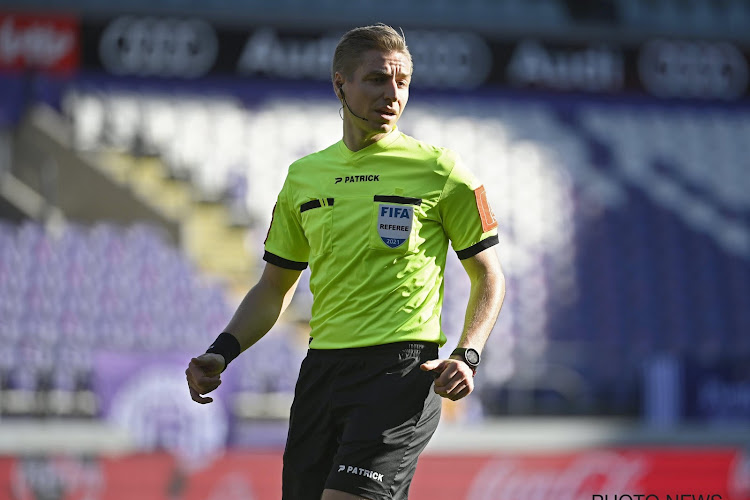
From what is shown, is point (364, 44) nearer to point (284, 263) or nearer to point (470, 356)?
point (284, 263)

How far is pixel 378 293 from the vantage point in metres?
2.91

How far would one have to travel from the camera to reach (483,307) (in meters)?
2.90

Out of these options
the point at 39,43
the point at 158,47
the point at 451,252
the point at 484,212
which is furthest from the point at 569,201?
the point at 484,212

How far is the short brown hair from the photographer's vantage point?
2961mm

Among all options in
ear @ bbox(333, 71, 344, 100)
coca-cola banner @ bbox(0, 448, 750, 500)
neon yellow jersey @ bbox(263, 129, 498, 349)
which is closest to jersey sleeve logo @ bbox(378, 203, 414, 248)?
neon yellow jersey @ bbox(263, 129, 498, 349)

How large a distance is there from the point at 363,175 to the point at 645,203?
28.2 ft

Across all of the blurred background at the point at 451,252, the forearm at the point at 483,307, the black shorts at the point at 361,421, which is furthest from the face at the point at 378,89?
the blurred background at the point at 451,252

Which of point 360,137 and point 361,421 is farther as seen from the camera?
point 360,137

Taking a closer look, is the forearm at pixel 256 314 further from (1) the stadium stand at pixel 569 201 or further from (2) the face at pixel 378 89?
(1) the stadium stand at pixel 569 201

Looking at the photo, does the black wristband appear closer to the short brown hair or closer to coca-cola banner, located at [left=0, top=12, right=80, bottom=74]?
the short brown hair

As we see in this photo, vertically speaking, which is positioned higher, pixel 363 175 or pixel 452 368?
pixel 363 175

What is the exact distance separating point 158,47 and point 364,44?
25.2ft

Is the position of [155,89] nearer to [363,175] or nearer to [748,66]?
[748,66]

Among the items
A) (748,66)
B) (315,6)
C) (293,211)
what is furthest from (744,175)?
(293,211)
